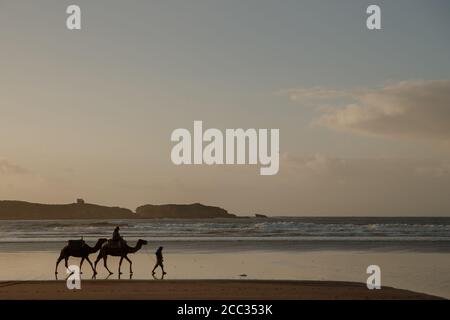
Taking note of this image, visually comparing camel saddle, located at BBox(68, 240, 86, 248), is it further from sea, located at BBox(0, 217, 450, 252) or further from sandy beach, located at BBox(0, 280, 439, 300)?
sea, located at BBox(0, 217, 450, 252)

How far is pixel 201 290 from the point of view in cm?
1536

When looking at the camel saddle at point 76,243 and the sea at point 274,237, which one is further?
the sea at point 274,237

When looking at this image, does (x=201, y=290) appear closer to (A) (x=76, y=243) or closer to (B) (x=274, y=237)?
(A) (x=76, y=243)

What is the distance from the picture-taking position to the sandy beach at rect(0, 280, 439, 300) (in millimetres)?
14211

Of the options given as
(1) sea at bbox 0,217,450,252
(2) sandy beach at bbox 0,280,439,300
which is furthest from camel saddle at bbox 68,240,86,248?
(1) sea at bbox 0,217,450,252

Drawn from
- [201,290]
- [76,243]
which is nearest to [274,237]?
[76,243]

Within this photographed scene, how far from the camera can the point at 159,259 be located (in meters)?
19.3

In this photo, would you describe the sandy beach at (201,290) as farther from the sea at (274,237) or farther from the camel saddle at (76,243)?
the sea at (274,237)

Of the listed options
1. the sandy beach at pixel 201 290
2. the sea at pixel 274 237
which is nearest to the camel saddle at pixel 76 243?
the sandy beach at pixel 201 290

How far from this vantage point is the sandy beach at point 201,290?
14.2m

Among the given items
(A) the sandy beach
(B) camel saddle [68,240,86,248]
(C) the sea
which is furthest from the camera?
(C) the sea

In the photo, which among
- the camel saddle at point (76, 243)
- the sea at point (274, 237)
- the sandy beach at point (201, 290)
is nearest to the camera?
the sandy beach at point (201, 290)

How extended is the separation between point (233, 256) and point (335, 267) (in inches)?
222
